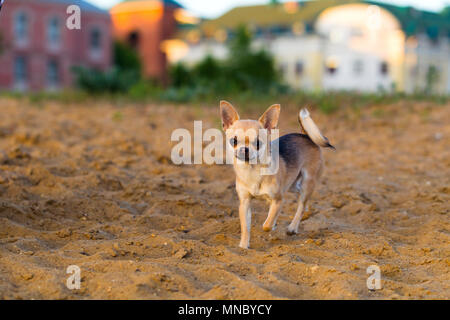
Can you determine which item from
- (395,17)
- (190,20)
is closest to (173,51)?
(190,20)

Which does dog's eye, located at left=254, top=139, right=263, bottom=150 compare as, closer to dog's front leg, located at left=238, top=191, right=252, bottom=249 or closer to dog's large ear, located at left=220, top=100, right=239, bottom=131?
dog's large ear, located at left=220, top=100, right=239, bottom=131

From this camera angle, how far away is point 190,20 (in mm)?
54031

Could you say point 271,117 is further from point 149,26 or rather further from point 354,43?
point 149,26

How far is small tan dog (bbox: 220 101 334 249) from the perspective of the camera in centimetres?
450

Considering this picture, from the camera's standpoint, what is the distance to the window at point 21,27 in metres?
39.5

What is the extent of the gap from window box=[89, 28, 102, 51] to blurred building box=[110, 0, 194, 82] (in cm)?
789

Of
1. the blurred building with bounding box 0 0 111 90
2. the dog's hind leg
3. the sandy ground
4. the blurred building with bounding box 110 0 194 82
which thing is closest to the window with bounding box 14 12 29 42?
the blurred building with bounding box 0 0 111 90

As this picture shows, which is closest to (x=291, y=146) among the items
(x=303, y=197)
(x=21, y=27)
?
(x=303, y=197)

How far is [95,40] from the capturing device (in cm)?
4347

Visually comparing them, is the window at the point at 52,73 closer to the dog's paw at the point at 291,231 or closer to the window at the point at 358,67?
the window at the point at 358,67

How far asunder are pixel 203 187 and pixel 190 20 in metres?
49.1

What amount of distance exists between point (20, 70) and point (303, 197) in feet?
126

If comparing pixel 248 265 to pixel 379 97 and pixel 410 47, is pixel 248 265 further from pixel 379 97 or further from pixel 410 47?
pixel 410 47

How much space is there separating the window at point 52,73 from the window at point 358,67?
72.7 ft
